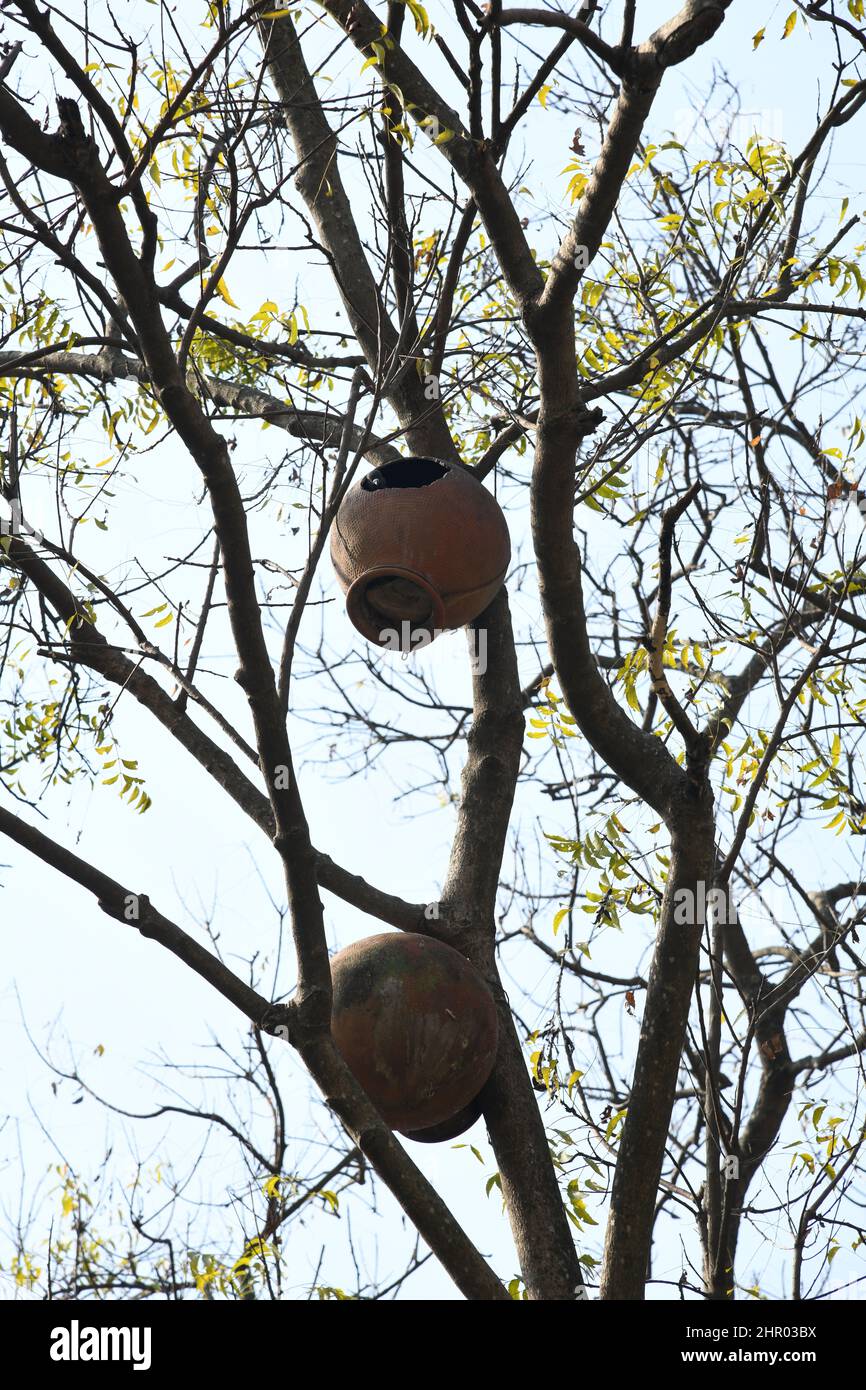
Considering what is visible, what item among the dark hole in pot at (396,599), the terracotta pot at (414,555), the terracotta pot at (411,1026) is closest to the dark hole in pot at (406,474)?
the terracotta pot at (414,555)

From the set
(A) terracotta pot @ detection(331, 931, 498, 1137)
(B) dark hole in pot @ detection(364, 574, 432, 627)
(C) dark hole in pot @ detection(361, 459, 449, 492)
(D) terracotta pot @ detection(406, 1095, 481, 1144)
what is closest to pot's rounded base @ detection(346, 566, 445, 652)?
(B) dark hole in pot @ detection(364, 574, 432, 627)

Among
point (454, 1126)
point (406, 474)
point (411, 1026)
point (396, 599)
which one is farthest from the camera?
point (454, 1126)

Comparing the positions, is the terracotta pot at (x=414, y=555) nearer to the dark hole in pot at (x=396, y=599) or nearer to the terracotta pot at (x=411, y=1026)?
the dark hole in pot at (x=396, y=599)

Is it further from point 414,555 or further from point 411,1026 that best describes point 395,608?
point 411,1026

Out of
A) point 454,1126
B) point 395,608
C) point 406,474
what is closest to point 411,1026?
point 454,1126

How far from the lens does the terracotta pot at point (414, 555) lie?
3.15 meters

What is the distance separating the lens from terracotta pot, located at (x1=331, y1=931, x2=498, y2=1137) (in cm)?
304

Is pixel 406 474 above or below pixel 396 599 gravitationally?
above

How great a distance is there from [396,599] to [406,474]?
37cm

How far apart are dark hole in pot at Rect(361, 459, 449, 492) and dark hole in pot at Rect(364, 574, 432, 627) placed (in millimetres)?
288

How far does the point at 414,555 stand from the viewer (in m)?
3.14

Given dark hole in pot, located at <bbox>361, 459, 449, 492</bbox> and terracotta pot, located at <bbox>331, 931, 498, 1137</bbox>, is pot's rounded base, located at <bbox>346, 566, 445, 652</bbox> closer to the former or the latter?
dark hole in pot, located at <bbox>361, 459, 449, 492</bbox>

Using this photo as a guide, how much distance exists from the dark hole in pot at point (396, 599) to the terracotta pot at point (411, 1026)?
2.46 ft
